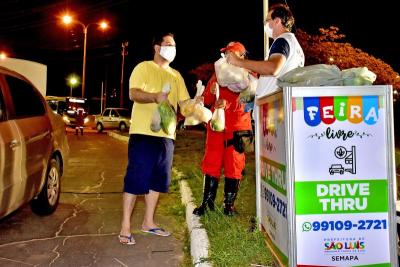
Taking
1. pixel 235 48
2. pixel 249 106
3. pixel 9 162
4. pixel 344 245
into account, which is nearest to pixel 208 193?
pixel 249 106

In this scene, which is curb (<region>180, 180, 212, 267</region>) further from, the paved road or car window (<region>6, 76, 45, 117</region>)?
car window (<region>6, 76, 45, 117</region>)

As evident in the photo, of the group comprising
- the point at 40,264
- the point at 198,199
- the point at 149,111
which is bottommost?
the point at 40,264

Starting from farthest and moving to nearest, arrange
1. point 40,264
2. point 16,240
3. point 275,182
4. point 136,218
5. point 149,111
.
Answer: point 136,218 < point 16,240 < point 149,111 < point 40,264 < point 275,182

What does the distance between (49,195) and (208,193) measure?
215 centimetres

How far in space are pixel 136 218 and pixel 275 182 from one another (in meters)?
2.99

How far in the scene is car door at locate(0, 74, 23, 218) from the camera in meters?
4.33

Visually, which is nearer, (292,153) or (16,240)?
(292,153)

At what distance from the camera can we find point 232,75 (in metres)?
4.49

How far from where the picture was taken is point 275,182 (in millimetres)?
3209

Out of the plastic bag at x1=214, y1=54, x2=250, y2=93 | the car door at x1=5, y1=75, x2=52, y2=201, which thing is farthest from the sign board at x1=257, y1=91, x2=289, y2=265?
the car door at x1=5, y1=75, x2=52, y2=201

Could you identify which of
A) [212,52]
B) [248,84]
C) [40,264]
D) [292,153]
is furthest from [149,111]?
[212,52]

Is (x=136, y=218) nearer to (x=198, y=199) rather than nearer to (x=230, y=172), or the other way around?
(x=198, y=199)

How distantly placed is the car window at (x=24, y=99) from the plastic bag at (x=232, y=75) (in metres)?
2.25

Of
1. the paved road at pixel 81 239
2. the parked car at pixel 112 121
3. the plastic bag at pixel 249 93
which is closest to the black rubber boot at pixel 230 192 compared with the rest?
the paved road at pixel 81 239
